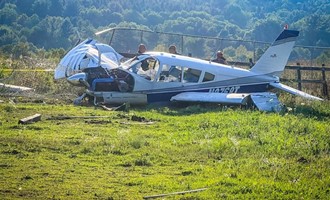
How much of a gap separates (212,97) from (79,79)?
14.6ft

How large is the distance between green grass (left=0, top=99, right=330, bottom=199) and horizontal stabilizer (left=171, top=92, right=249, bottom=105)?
163 cm

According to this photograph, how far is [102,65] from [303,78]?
8.45 m

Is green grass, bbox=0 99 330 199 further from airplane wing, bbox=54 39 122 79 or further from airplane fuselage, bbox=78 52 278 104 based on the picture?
airplane wing, bbox=54 39 122 79

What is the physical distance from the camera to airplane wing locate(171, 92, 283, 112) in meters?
18.1

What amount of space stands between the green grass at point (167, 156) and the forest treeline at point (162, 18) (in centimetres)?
4385

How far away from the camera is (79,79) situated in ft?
69.3

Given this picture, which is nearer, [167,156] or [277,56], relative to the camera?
[167,156]

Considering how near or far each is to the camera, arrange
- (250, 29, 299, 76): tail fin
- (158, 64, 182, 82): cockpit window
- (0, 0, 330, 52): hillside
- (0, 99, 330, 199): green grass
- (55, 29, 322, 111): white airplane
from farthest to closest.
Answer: (0, 0, 330, 52): hillside → (250, 29, 299, 76): tail fin → (158, 64, 182, 82): cockpit window → (55, 29, 322, 111): white airplane → (0, 99, 330, 199): green grass

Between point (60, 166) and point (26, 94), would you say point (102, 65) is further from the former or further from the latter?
point (60, 166)

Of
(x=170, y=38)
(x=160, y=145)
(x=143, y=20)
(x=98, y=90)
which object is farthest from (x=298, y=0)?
(x=160, y=145)

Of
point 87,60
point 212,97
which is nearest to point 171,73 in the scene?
point 212,97

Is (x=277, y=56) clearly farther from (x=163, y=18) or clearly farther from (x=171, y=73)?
(x=163, y=18)

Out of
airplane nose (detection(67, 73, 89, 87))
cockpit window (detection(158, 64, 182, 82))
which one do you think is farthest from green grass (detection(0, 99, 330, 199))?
airplane nose (detection(67, 73, 89, 87))

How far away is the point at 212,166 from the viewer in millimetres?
11109
